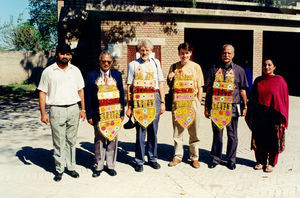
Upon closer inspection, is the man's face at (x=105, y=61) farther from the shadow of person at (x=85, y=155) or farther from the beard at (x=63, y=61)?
the shadow of person at (x=85, y=155)

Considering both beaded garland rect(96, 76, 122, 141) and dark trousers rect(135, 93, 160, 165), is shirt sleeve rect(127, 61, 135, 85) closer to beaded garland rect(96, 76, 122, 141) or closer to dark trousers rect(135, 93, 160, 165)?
beaded garland rect(96, 76, 122, 141)

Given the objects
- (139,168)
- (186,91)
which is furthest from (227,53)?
(139,168)

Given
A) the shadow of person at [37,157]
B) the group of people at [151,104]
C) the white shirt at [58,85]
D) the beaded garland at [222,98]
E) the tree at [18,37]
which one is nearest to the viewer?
the white shirt at [58,85]

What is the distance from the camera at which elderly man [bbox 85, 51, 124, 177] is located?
448 centimetres

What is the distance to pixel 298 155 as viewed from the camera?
220 inches

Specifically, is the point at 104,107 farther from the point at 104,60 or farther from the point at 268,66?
the point at 268,66

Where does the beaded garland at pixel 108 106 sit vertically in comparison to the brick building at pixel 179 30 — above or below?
below

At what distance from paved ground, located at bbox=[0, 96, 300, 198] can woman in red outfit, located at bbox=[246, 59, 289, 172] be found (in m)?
0.32

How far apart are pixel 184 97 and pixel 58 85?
1.96 meters

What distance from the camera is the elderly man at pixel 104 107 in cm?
448

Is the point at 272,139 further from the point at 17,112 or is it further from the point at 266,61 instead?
the point at 17,112

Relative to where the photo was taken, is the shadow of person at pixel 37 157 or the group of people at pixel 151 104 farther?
the shadow of person at pixel 37 157

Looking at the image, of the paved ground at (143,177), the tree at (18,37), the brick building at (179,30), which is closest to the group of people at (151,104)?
the paved ground at (143,177)

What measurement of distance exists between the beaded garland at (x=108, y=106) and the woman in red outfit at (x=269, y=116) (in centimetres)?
223
